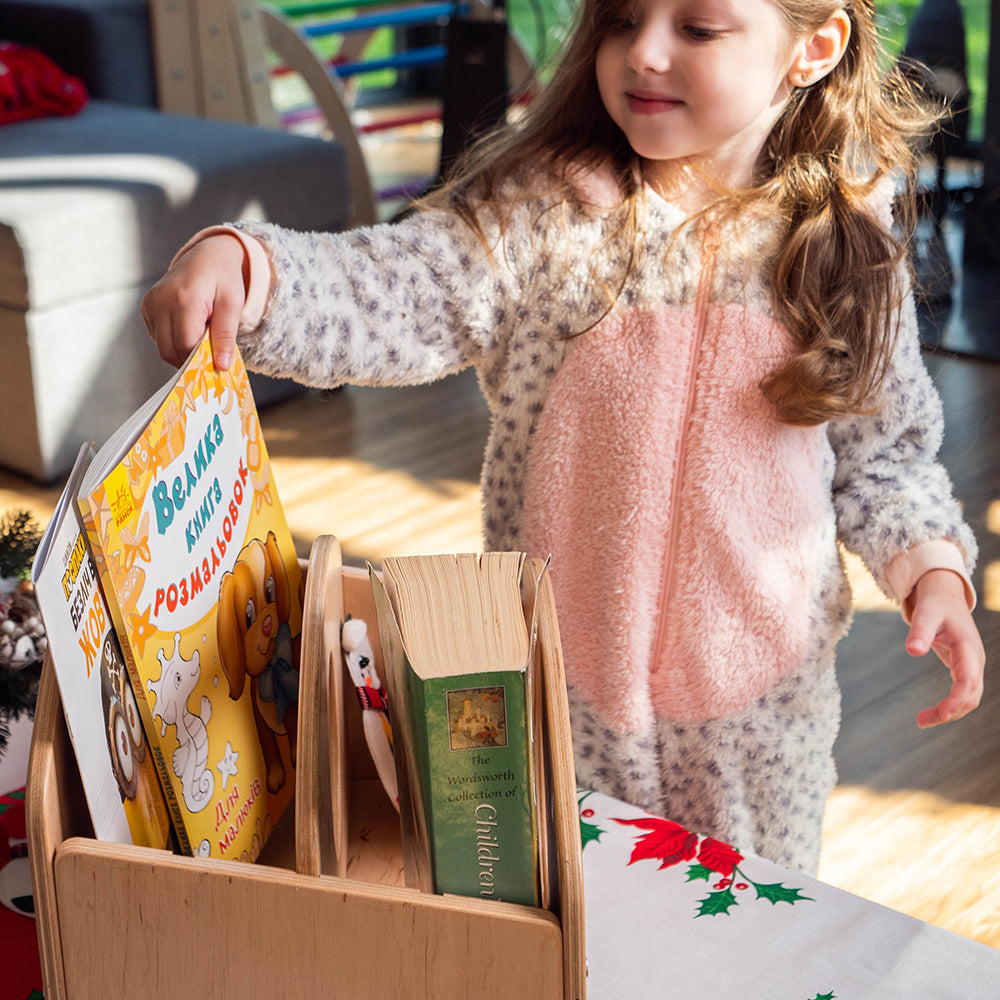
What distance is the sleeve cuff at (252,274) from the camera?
67cm

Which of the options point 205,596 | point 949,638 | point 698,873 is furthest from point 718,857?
point 205,596

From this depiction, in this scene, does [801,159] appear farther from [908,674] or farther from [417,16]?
[417,16]

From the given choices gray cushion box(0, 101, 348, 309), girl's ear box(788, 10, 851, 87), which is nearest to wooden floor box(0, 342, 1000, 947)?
gray cushion box(0, 101, 348, 309)

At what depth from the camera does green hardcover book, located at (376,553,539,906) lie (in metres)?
0.45

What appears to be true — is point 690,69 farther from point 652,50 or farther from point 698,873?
point 698,873

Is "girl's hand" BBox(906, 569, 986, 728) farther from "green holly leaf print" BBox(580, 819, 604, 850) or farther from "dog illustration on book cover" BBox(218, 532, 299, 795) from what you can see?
"dog illustration on book cover" BBox(218, 532, 299, 795)

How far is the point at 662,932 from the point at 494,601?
24 centimetres

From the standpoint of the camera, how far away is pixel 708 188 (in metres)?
0.87

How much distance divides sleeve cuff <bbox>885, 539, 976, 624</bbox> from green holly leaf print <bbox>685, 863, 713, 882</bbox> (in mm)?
236

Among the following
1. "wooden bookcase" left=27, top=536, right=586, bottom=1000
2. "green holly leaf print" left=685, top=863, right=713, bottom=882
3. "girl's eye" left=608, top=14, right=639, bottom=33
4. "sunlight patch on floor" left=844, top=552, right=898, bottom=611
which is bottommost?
"sunlight patch on floor" left=844, top=552, right=898, bottom=611

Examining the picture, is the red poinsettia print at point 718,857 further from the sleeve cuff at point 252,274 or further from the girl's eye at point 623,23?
the girl's eye at point 623,23

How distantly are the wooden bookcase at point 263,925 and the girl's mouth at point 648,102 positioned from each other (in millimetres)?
468

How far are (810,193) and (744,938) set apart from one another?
1.70ft

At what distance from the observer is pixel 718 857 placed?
0.67 m
